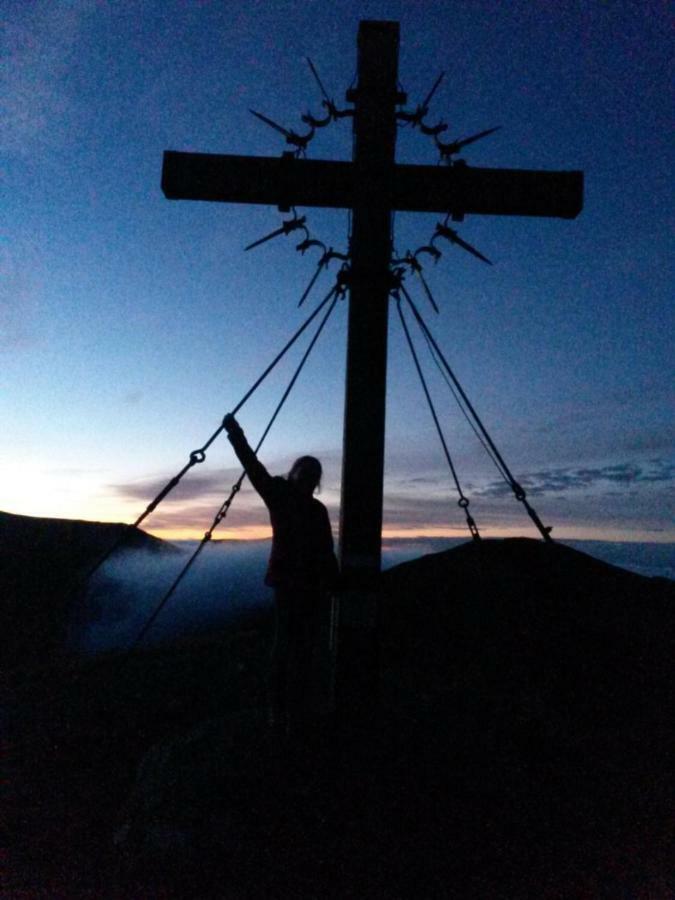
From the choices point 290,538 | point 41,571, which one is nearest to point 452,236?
point 290,538

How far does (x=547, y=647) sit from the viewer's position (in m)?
9.09

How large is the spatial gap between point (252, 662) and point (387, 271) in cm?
650

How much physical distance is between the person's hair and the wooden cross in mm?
238

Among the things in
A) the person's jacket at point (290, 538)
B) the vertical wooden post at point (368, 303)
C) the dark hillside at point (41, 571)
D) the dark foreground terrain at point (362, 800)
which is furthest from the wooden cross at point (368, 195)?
the dark hillside at point (41, 571)

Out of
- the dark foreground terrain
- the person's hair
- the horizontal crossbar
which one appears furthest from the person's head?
the horizontal crossbar

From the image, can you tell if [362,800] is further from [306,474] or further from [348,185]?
[348,185]

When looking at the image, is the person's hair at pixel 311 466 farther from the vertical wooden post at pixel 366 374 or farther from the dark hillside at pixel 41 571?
the dark hillside at pixel 41 571

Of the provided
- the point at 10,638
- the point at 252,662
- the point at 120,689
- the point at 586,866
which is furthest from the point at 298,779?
the point at 10,638

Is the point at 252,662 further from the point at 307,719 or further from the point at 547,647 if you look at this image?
the point at 307,719

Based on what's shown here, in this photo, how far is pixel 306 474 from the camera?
388 cm

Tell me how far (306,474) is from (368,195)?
183cm

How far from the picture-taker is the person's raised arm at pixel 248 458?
3.64 m

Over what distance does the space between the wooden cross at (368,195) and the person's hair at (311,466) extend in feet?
0.78

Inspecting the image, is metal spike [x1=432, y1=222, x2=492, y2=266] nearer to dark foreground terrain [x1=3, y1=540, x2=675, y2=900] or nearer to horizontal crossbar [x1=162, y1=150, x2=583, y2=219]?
horizontal crossbar [x1=162, y1=150, x2=583, y2=219]
